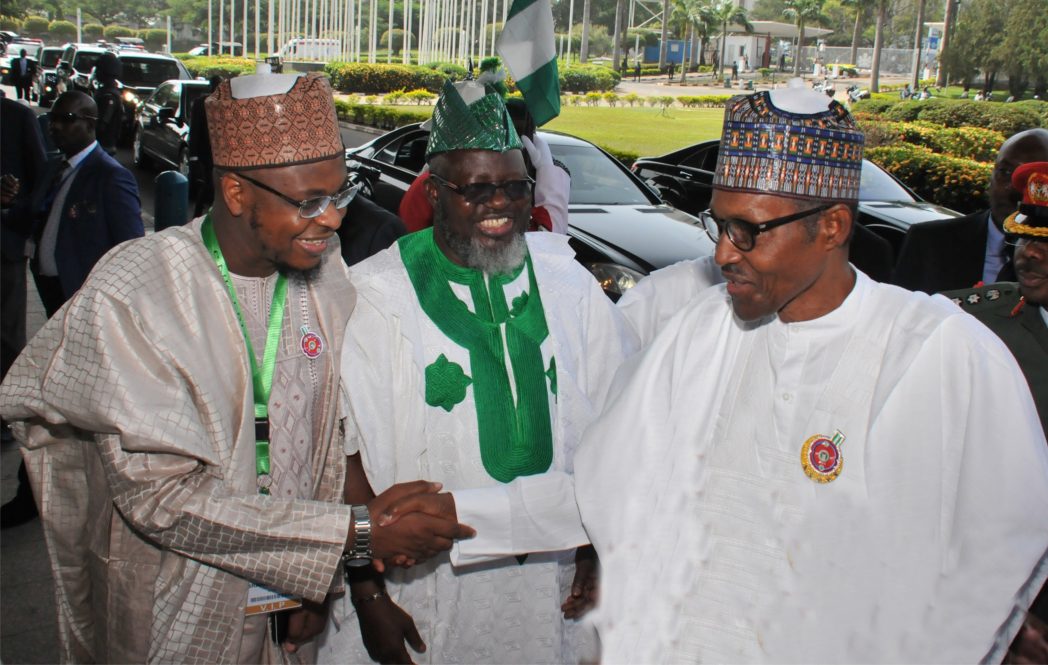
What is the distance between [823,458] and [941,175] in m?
15.4

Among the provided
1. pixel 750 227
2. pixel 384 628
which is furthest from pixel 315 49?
pixel 750 227

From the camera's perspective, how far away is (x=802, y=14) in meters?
A: 76.6

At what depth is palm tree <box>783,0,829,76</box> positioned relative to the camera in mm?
74688

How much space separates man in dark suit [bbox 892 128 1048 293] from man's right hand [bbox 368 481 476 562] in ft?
11.1

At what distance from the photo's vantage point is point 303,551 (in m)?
2.59

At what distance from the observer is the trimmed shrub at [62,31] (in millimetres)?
84750

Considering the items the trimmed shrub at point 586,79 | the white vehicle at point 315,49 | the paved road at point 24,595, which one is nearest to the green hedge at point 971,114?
the trimmed shrub at point 586,79

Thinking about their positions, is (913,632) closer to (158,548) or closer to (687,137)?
(158,548)

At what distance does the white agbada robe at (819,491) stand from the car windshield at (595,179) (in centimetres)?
693

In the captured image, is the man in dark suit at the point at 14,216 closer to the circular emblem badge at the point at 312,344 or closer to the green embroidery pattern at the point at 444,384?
the circular emblem badge at the point at 312,344

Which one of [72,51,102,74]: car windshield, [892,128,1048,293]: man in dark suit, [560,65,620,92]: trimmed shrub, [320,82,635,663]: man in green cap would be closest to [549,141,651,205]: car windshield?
[892,128,1048,293]: man in dark suit

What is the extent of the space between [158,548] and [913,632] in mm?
1990

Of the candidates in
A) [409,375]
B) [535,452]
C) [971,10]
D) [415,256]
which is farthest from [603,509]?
[971,10]

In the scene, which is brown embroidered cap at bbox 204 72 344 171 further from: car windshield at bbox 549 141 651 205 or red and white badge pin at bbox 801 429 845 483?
car windshield at bbox 549 141 651 205
